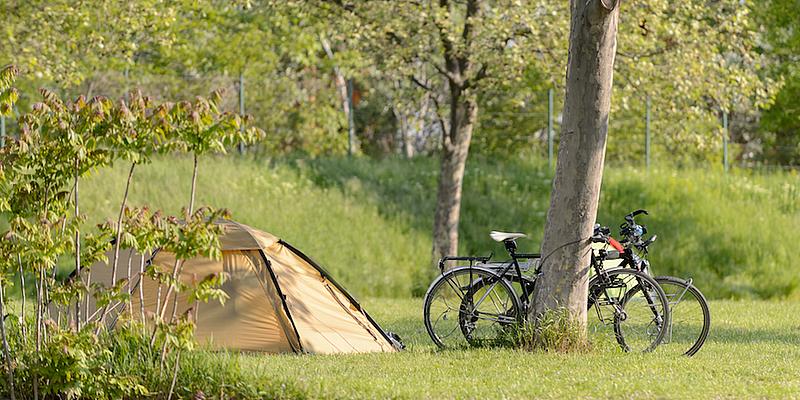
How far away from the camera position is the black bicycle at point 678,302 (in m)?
9.86

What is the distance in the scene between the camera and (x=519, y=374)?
8.44 meters

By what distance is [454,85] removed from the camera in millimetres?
16688

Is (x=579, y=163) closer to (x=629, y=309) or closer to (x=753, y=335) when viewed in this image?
(x=629, y=309)

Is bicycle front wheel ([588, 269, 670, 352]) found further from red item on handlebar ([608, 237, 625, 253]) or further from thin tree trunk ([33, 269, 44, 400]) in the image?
thin tree trunk ([33, 269, 44, 400])

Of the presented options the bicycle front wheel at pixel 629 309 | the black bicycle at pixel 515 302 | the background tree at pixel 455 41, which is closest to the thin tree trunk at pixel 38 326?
the black bicycle at pixel 515 302

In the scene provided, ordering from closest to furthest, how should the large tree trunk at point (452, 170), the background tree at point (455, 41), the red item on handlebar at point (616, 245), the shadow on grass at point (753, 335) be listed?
the red item on handlebar at point (616, 245) < the shadow on grass at point (753, 335) < the background tree at point (455, 41) < the large tree trunk at point (452, 170)

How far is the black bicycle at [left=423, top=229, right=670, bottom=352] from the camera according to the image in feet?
32.2

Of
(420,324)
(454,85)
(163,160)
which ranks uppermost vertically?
(454,85)

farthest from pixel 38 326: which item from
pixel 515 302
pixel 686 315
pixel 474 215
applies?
pixel 474 215

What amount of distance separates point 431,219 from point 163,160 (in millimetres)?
4746

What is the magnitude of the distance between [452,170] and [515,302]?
291 inches

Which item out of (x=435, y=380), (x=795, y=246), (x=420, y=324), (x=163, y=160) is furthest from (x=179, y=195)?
(x=435, y=380)

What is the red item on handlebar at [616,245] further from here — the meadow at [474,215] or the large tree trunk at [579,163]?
the meadow at [474,215]

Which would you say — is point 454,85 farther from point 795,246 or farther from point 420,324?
point 795,246
